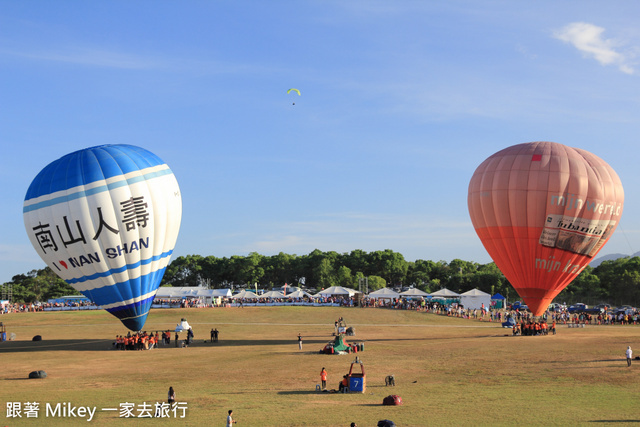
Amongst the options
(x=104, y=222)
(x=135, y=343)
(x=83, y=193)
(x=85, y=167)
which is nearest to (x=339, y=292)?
(x=135, y=343)

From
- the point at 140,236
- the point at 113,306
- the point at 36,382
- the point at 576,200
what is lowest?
the point at 36,382

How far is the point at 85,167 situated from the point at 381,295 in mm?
58353

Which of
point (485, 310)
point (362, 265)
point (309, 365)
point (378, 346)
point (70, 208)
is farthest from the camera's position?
point (362, 265)

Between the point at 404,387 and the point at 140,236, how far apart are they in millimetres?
23765

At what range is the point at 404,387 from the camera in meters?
29.7

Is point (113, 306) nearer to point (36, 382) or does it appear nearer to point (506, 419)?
point (36, 382)

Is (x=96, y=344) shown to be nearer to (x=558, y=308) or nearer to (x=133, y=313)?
(x=133, y=313)

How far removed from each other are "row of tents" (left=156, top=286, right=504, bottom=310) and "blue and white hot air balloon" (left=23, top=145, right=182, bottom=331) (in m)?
53.5

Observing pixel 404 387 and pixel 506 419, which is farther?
pixel 404 387

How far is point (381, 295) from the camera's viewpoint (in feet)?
305

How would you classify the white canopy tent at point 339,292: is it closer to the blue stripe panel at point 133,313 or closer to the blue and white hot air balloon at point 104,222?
the blue stripe panel at point 133,313

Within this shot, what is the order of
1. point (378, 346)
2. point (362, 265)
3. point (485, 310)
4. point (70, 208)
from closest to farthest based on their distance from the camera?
point (70, 208), point (378, 346), point (485, 310), point (362, 265)

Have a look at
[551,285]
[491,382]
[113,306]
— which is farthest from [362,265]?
[491,382]

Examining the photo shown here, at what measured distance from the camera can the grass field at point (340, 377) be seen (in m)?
23.7
